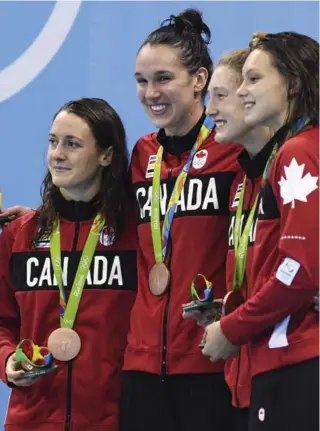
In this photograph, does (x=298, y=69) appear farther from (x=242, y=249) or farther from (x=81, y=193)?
(x=81, y=193)

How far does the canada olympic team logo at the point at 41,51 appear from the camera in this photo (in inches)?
144

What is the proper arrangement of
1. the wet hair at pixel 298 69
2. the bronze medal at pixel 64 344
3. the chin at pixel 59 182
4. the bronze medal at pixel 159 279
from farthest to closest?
the chin at pixel 59 182, the bronze medal at pixel 64 344, the bronze medal at pixel 159 279, the wet hair at pixel 298 69

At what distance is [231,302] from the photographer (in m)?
2.45

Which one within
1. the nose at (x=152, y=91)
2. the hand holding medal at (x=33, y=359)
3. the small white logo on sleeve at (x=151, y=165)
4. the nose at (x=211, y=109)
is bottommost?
the hand holding medal at (x=33, y=359)

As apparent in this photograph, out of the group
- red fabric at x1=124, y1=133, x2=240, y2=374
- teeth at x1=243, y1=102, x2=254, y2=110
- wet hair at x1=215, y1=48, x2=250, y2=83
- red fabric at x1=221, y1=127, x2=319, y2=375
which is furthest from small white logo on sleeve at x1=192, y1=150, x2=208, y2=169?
red fabric at x1=221, y1=127, x2=319, y2=375

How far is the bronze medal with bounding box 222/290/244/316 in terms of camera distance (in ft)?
8.01

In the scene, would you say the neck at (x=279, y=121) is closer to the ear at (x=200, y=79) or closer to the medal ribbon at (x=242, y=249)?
the medal ribbon at (x=242, y=249)

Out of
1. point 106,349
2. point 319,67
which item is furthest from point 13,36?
point 319,67

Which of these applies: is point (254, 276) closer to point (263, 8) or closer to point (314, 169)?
point (314, 169)

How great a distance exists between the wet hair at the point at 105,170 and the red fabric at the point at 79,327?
0.18ft

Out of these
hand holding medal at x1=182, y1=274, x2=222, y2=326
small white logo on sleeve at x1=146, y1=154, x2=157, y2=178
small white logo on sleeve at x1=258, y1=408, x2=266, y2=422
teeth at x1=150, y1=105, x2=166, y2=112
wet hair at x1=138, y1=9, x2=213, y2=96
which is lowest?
small white logo on sleeve at x1=258, y1=408, x2=266, y2=422

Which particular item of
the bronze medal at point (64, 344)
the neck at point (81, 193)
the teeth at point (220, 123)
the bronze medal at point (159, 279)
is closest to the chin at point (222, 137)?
the teeth at point (220, 123)

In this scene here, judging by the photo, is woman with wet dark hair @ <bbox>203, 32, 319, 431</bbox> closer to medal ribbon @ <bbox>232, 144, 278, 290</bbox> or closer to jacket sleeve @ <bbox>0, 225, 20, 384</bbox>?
medal ribbon @ <bbox>232, 144, 278, 290</bbox>

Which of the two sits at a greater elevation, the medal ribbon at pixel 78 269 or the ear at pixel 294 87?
the ear at pixel 294 87
